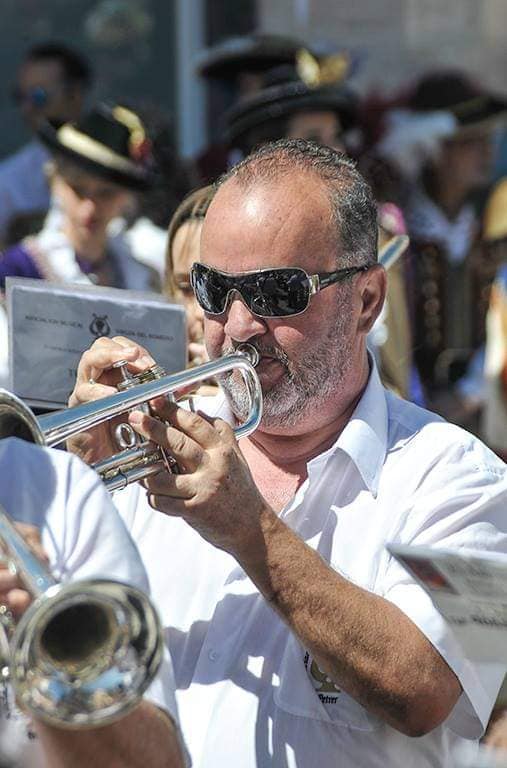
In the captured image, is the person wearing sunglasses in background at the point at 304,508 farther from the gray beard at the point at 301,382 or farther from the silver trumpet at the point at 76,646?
the silver trumpet at the point at 76,646

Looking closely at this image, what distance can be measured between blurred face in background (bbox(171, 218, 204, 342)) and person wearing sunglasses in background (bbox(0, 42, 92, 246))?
3.17 meters

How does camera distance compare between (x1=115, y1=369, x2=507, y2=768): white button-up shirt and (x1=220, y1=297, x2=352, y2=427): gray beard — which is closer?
(x1=115, y1=369, x2=507, y2=768): white button-up shirt

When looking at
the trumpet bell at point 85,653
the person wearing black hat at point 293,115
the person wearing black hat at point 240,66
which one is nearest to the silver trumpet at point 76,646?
the trumpet bell at point 85,653

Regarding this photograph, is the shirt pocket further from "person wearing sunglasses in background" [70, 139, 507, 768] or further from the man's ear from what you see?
the man's ear

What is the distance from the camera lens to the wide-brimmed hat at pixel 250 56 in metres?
7.84

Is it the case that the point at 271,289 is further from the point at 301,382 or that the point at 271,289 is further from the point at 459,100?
the point at 459,100

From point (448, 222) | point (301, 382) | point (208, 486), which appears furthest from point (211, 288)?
point (448, 222)

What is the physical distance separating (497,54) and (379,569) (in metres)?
6.91

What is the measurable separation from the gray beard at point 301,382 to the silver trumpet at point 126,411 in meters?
0.06

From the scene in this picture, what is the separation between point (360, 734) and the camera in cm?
276

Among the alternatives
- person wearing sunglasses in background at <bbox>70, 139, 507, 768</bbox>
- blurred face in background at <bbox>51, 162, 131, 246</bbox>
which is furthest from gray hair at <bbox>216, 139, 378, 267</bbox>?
blurred face in background at <bbox>51, 162, 131, 246</bbox>

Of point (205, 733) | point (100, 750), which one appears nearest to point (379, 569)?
point (205, 733)

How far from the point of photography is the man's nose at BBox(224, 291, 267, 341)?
301 cm

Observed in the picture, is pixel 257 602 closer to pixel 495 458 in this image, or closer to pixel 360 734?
pixel 360 734
